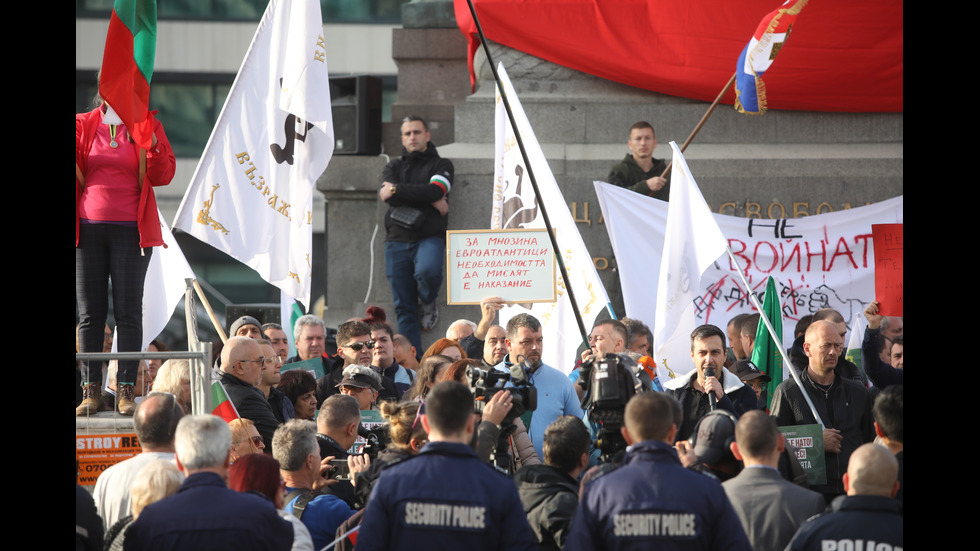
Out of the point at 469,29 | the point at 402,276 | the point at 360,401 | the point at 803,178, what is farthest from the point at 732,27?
the point at 360,401

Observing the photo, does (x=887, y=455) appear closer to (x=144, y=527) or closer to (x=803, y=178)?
(x=144, y=527)

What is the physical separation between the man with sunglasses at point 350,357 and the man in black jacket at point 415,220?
8.21 ft

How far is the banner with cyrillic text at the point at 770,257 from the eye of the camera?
10625 millimetres

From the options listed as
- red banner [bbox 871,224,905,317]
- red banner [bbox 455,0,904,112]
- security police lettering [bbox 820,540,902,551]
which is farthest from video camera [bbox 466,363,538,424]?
red banner [bbox 455,0,904,112]

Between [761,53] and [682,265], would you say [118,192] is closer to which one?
[682,265]

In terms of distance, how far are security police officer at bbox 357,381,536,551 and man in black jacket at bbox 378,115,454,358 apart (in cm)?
616

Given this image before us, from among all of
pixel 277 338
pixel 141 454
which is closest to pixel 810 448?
pixel 141 454

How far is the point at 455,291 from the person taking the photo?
30.7 ft

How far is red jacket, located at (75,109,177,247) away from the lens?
7195 mm

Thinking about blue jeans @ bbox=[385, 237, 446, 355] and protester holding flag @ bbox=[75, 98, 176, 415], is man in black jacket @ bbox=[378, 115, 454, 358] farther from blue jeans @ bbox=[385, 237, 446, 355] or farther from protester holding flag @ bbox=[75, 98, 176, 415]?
protester holding flag @ bbox=[75, 98, 176, 415]

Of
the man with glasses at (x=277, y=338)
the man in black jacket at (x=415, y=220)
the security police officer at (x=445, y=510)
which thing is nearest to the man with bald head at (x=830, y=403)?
the security police officer at (x=445, y=510)

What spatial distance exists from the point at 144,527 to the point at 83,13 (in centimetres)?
3072

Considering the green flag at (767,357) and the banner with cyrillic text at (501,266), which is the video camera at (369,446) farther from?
the green flag at (767,357)

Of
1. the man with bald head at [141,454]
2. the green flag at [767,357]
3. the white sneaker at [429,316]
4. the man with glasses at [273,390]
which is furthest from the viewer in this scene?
the white sneaker at [429,316]
